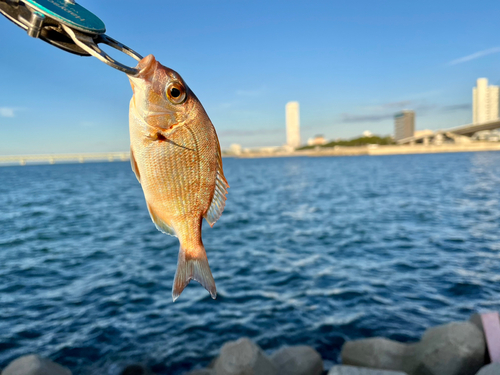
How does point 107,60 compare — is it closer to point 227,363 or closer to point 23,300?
point 227,363

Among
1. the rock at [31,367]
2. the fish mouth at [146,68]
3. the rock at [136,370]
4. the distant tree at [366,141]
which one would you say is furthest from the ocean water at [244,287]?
the distant tree at [366,141]

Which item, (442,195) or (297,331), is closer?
(297,331)

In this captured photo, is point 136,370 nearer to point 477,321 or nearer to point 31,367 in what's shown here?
point 31,367

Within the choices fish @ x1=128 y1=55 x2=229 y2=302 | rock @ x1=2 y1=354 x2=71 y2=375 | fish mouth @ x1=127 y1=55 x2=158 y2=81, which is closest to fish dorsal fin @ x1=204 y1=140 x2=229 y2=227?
fish @ x1=128 y1=55 x2=229 y2=302

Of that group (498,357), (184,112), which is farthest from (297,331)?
(184,112)

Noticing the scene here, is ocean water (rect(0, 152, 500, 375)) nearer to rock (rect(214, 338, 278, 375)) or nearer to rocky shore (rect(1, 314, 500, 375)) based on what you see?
rocky shore (rect(1, 314, 500, 375))

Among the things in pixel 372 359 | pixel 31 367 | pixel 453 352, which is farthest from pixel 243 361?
pixel 453 352
